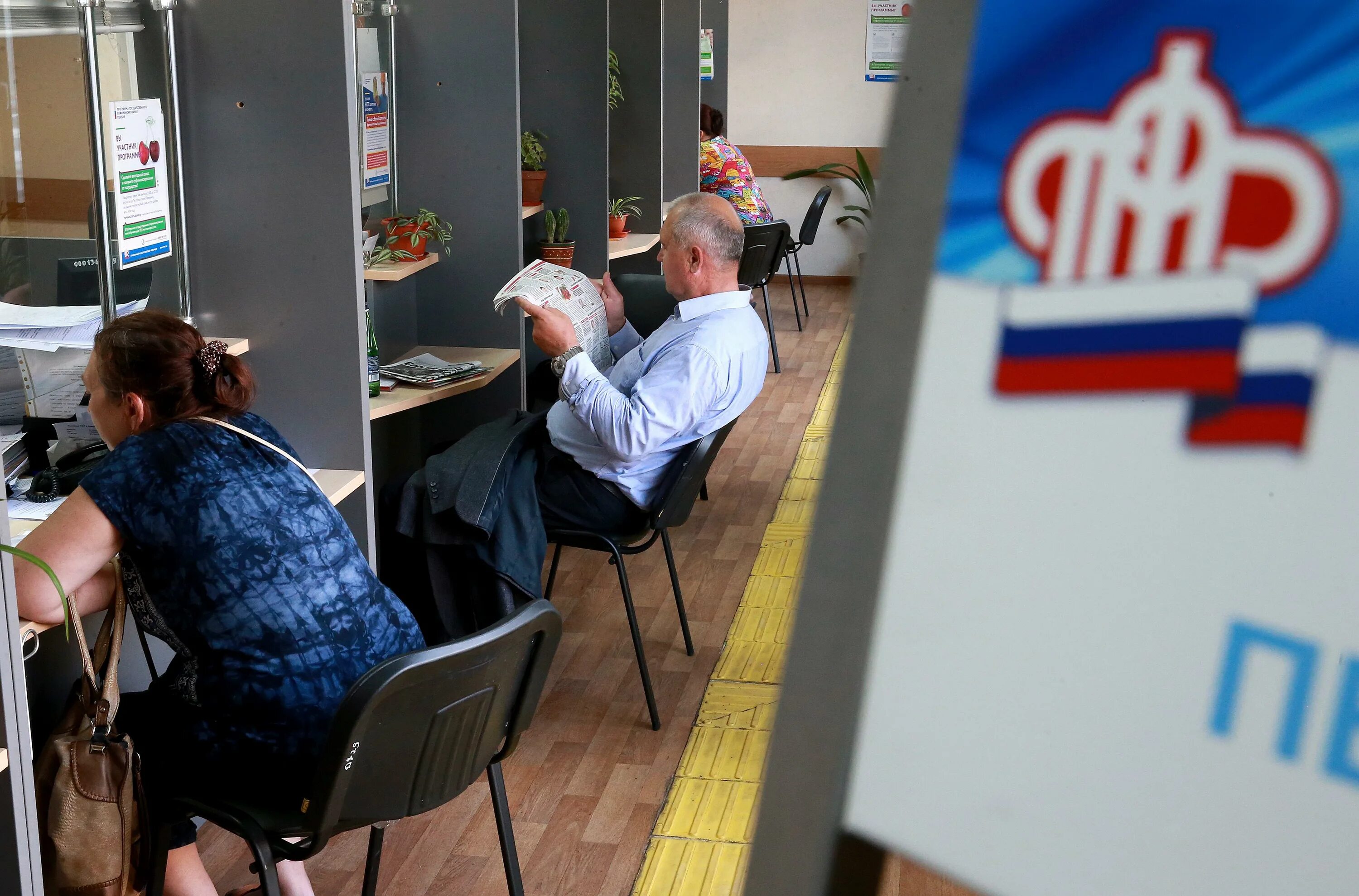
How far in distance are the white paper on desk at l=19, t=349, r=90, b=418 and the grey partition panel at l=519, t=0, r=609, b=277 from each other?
2367 millimetres

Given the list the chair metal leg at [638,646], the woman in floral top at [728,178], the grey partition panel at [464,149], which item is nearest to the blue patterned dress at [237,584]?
the chair metal leg at [638,646]

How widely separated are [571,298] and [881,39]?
631 centimetres

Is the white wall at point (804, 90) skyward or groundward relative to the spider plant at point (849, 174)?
skyward

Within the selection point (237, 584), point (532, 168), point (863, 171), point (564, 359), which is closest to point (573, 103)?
point (532, 168)

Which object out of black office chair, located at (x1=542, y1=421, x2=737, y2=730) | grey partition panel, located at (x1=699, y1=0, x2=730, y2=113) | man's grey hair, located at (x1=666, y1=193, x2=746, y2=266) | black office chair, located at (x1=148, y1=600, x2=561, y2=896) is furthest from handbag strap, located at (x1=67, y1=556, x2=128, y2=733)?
grey partition panel, located at (x1=699, y1=0, x2=730, y2=113)

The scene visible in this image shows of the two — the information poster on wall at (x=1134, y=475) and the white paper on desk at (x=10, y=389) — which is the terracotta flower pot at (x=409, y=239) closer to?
the white paper on desk at (x=10, y=389)

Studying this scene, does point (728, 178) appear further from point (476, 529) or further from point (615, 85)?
point (476, 529)

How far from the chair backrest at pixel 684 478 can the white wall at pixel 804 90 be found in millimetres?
6223

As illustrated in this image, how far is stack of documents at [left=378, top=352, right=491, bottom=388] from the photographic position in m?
3.48

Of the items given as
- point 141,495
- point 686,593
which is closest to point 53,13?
point 141,495

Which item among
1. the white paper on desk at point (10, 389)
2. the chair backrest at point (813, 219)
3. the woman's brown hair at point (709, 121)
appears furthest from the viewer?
the chair backrest at point (813, 219)

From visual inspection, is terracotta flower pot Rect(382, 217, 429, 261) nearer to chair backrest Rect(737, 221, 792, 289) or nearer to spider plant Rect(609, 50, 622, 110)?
spider plant Rect(609, 50, 622, 110)

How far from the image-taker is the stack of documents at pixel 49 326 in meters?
2.44

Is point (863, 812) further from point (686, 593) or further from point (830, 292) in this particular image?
point (830, 292)
